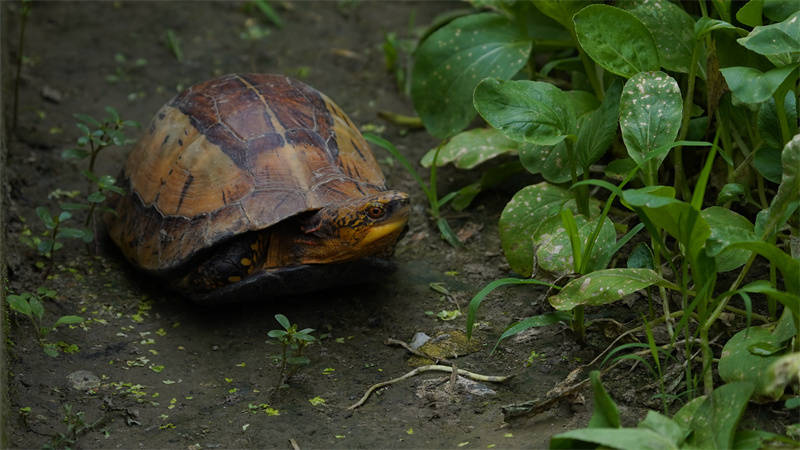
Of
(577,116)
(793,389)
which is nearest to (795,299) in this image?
(793,389)

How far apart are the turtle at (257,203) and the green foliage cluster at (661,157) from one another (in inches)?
19.8

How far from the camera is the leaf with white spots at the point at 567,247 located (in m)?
2.54

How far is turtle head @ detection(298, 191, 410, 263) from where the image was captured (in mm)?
2754

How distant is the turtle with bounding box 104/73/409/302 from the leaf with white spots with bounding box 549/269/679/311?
67 centimetres

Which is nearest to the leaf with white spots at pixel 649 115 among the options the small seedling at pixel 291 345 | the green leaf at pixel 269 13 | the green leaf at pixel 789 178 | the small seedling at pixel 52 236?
the green leaf at pixel 789 178

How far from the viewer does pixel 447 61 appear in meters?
3.54

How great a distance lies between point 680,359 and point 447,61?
168 cm

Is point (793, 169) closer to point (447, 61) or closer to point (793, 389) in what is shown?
point (793, 389)

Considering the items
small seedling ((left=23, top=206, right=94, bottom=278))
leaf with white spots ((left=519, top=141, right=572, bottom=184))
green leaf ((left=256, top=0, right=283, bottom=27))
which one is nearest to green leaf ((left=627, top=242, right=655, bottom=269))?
leaf with white spots ((left=519, top=141, right=572, bottom=184))

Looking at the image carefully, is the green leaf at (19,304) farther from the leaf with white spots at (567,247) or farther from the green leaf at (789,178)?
the green leaf at (789,178)

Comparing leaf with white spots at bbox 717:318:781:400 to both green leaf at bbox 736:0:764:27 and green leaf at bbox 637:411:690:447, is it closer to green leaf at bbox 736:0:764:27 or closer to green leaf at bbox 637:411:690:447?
green leaf at bbox 637:411:690:447

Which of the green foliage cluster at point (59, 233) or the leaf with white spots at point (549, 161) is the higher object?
the leaf with white spots at point (549, 161)

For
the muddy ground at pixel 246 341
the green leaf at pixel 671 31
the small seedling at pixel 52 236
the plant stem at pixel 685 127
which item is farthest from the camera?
the small seedling at pixel 52 236

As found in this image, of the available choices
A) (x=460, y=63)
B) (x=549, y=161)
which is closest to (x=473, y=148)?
(x=460, y=63)
